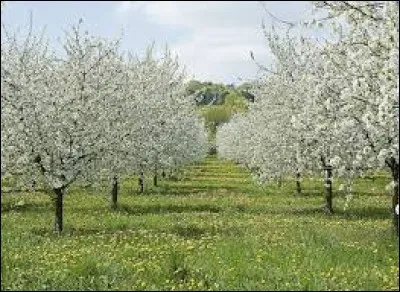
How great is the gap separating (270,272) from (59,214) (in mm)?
10008

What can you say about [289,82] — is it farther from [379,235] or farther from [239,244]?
[239,244]

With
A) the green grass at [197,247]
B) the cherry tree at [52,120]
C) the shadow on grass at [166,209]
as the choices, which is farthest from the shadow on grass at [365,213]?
the cherry tree at [52,120]

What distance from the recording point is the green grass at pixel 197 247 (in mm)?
11883

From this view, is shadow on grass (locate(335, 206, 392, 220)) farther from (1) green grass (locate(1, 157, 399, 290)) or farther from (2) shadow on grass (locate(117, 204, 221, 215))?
(2) shadow on grass (locate(117, 204, 221, 215))

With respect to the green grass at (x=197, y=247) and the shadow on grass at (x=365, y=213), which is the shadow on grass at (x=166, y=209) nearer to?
the green grass at (x=197, y=247)

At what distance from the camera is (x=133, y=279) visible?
11.9 m

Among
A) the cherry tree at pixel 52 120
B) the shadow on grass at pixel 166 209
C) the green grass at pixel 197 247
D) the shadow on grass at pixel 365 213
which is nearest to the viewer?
the green grass at pixel 197 247

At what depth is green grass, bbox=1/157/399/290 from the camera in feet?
39.0

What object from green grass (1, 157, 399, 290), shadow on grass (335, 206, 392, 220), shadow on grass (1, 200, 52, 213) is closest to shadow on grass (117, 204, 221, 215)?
green grass (1, 157, 399, 290)

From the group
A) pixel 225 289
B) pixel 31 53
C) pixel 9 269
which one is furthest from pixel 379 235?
pixel 31 53

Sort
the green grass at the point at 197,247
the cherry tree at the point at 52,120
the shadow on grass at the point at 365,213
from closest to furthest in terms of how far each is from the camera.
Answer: the green grass at the point at 197,247
the cherry tree at the point at 52,120
the shadow on grass at the point at 365,213

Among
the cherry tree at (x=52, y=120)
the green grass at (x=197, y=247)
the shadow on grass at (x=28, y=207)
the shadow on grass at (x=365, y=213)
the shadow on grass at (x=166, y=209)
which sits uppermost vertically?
the cherry tree at (x=52, y=120)

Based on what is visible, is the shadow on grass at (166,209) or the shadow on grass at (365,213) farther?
the shadow on grass at (166,209)

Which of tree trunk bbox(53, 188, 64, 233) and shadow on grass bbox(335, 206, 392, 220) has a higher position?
tree trunk bbox(53, 188, 64, 233)
